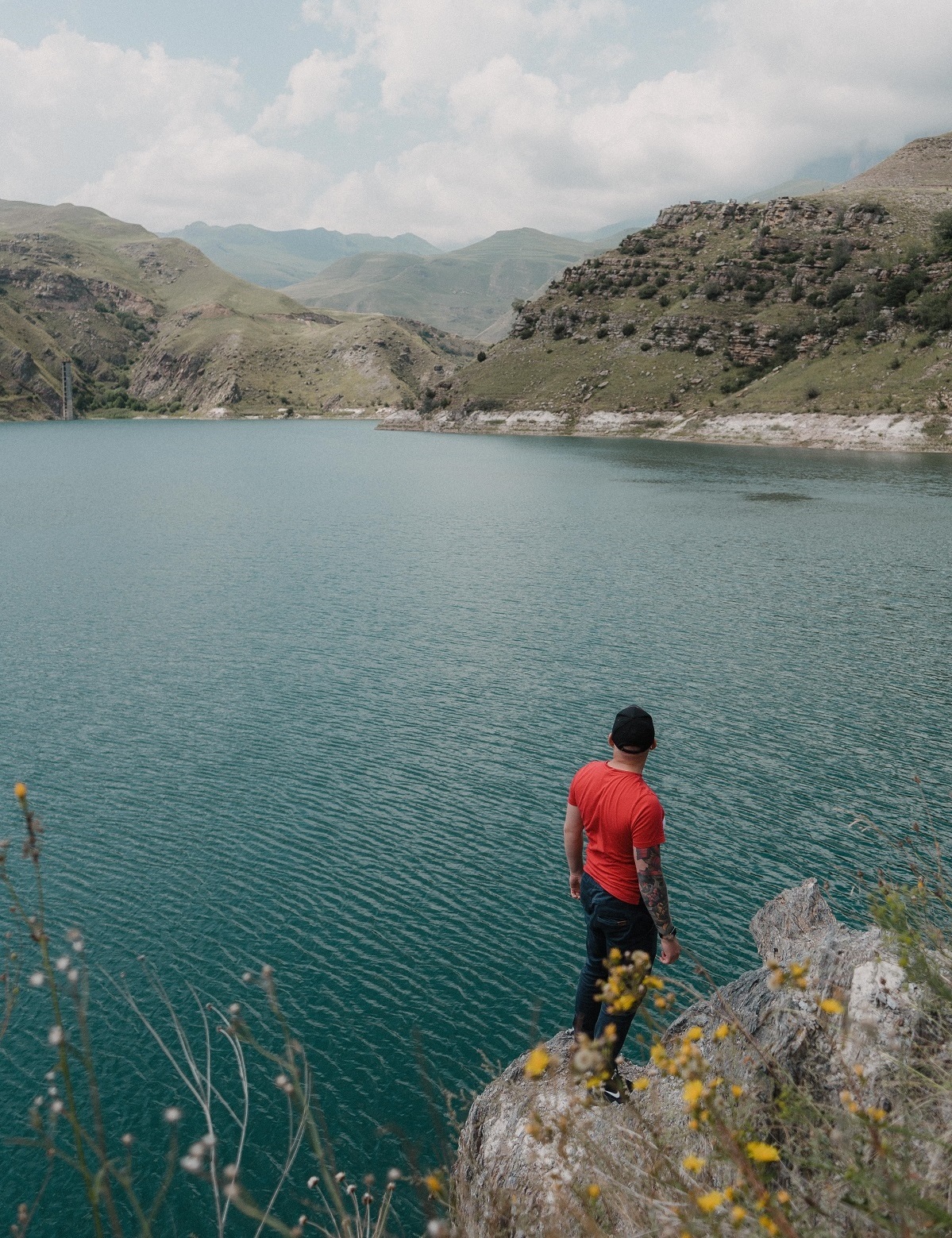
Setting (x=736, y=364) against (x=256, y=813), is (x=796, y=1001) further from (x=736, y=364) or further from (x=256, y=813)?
(x=736, y=364)

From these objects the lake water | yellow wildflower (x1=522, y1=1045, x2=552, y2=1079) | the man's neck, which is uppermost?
yellow wildflower (x1=522, y1=1045, x2=552, y2=1079)

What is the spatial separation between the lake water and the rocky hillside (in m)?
73.1

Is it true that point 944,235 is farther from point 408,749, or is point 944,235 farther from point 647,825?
point 647,825

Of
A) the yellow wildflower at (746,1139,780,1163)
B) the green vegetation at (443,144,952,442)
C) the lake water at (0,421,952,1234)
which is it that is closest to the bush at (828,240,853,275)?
the green vegetation at (443,144,952,442)

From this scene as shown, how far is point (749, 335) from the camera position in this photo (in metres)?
147

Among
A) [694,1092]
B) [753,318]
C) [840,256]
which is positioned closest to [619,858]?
[694,1092]

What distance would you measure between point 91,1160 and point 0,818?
9809 mm

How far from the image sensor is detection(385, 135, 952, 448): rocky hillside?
122438 millimetres

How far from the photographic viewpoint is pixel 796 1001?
8828 millimetres

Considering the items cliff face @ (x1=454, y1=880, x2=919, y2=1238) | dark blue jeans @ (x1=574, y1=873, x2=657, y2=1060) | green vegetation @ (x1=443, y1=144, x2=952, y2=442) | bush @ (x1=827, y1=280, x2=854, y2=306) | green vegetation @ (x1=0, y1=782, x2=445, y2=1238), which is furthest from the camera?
bush @ (x1=827, y1=280, x2=854, y2=306)

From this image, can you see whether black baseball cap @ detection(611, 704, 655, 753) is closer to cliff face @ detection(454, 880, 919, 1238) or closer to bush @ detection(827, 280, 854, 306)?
cliff face @ detection(454, 880, 919, 1238)

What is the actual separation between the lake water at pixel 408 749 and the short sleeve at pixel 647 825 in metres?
5.92

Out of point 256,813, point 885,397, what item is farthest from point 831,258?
point 256,813

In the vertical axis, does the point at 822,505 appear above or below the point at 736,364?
below
